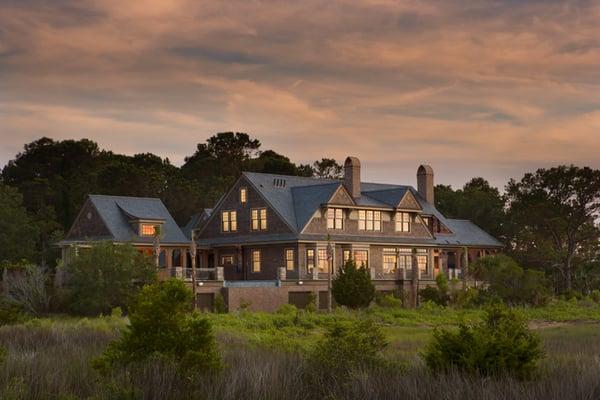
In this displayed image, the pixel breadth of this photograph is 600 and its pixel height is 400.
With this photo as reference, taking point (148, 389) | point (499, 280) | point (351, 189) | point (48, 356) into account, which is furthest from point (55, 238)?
point (148, 389)

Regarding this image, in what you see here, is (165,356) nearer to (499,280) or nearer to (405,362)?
(405,362)

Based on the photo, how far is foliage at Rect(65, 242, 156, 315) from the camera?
42.8m

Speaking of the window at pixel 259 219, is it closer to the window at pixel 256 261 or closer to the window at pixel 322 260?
the window at pixel 256 261

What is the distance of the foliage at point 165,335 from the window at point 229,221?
44.3m

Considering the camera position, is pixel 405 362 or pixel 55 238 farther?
pixel 55 238

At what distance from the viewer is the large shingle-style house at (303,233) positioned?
186 ft

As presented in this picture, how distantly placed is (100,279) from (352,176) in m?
23.4

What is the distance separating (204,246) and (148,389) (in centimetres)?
4925

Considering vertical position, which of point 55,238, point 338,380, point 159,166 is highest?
point 159,166

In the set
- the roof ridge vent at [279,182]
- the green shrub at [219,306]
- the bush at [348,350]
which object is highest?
the roof ridge vent at [279,182]

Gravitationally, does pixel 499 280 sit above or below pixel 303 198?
below

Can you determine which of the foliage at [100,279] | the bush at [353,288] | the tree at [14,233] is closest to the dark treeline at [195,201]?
the tree at [14,233]

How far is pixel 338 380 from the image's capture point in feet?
49.0

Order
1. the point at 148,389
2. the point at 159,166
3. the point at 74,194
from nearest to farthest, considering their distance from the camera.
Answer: the point at 148,389
the point at 74,194
the point at 159,166
